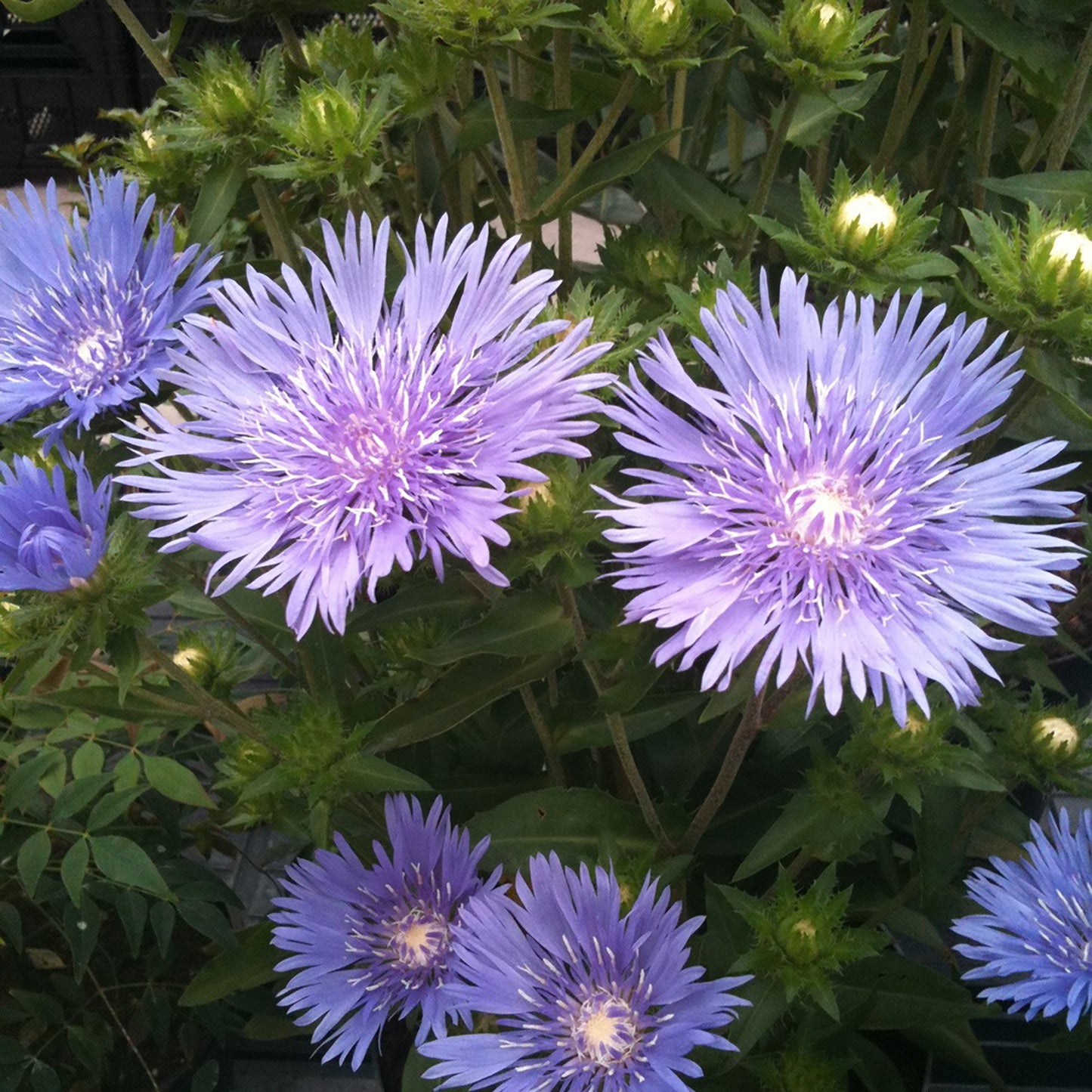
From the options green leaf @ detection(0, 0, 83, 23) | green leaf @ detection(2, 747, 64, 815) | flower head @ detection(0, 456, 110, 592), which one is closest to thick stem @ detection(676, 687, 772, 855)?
flower head @ detection(0, 456, 110, 592)

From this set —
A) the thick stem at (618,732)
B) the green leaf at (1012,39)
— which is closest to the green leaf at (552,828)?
the thick stem at (618,732)

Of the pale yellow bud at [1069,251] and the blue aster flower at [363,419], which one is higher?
the pale yellow bud at [1069,251]

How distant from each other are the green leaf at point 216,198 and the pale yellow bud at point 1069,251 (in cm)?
51

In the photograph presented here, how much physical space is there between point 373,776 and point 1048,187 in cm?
59

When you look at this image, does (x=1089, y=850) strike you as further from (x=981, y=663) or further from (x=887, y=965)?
(x=981, y=663)

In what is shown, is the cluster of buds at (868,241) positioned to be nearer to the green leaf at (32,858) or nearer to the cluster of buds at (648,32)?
the cluster of buds at (648,32)

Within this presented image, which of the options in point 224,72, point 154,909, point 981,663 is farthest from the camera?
point 154,909

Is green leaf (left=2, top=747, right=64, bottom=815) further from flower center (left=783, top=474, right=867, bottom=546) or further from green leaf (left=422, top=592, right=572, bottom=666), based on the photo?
flower center (left=783, top=474, right=867, bottom=546)

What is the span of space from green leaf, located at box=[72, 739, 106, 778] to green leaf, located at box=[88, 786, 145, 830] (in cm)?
4

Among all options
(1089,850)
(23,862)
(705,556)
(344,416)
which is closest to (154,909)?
(23,862)

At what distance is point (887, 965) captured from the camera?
32.9 inches

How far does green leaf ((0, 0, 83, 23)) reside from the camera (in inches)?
32.6

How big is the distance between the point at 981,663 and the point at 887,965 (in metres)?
0.42

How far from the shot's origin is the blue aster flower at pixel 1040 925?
2.28ft
